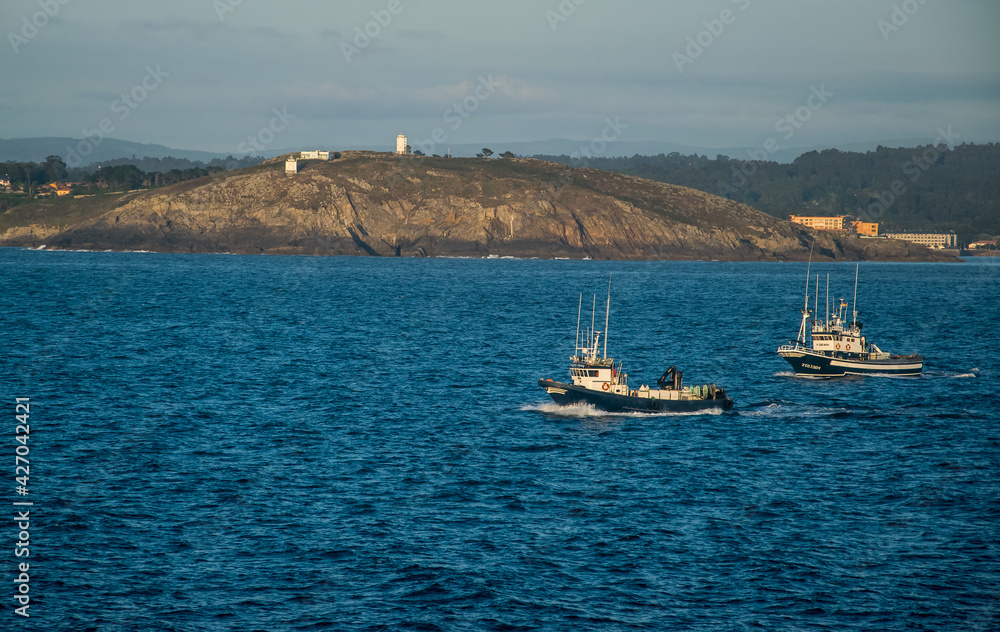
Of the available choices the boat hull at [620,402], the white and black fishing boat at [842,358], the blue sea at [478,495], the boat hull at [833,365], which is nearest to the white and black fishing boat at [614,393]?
the boat hull at [620,402]

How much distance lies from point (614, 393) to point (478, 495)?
18119mm

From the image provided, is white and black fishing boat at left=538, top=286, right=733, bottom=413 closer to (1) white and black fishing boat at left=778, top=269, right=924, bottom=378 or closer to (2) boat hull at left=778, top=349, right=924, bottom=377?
(2) boat hull at left=778, top=349, right=924, bottom=377

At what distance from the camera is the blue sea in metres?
26.5

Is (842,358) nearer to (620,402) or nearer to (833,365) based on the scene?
(833,365)

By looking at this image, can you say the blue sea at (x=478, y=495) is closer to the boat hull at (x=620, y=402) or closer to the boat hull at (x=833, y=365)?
the boat hull at (x=620, y=402)

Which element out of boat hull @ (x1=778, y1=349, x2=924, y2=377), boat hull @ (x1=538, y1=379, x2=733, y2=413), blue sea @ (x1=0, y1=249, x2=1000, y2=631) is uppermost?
boat hull @ (x1=778, y1=349, x2=924, y2=377)

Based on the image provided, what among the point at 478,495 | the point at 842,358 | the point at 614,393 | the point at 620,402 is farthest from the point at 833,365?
the point at 478,495

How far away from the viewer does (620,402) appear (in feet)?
174

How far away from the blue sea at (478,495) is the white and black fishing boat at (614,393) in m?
0.80

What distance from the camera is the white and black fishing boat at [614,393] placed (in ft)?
174

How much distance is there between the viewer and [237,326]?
98062mm

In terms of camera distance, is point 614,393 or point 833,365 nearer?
point 614,393

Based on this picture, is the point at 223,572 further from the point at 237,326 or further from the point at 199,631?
the point at 237,326

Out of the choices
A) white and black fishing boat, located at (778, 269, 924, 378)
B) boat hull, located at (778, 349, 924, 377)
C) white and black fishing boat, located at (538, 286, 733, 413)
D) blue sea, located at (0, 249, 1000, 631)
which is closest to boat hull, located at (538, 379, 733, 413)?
white and black fishing boat, located at (538, 286, 733, 413)
